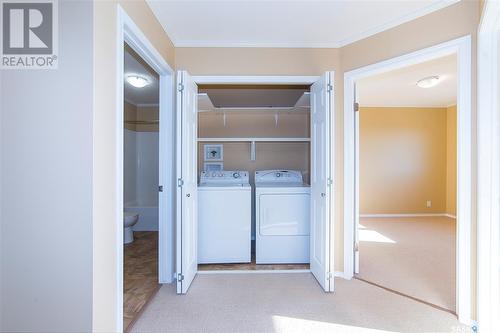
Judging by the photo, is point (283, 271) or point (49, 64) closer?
point (49, 64)

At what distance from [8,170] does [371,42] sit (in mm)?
2726

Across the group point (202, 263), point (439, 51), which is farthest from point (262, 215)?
point (439, 51)

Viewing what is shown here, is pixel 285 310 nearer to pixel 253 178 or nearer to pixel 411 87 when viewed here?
pixel 253 178

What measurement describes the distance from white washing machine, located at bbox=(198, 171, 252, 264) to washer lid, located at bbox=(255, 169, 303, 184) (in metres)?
0.64

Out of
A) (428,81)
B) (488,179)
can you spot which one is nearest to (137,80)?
(488,179)

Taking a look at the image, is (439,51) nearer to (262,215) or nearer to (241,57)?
(241,57)

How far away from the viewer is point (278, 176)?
3.48 m

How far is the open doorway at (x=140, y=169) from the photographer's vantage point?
9.95 feet

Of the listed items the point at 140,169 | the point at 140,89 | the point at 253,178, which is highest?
the point at 140,89

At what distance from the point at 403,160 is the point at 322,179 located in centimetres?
385

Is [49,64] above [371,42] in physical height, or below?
below

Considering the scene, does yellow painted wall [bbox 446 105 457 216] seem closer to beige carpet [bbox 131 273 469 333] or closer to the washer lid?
the washer lid

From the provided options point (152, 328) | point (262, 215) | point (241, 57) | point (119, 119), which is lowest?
point (152, 328)

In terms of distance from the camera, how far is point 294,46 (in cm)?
261
